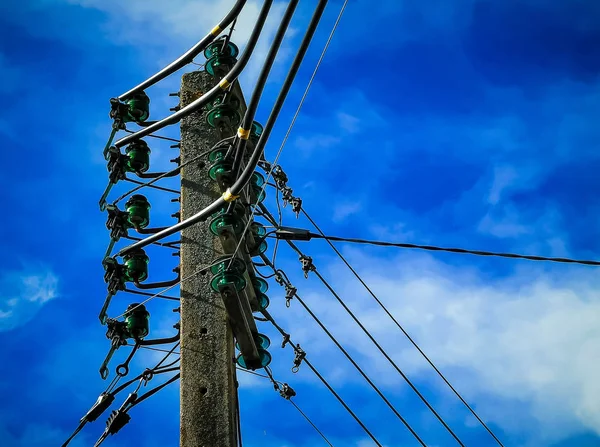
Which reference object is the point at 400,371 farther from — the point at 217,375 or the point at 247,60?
the point at 247,60

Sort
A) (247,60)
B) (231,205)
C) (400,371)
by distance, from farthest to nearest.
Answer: (400,371) → (231,205) → (247,60)

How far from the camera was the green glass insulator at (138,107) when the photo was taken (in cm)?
711

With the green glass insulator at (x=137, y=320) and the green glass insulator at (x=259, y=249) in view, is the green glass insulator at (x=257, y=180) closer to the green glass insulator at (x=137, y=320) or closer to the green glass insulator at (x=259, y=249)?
the green glass insulator at (x=259, y=249)

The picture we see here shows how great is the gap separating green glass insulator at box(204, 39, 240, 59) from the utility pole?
56 centimetres

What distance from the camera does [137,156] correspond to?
6922 millimetres

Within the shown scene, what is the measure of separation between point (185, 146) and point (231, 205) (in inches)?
36.5

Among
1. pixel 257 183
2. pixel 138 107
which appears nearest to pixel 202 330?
pixel 257 183

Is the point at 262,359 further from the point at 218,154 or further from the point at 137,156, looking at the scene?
the point at 137,156

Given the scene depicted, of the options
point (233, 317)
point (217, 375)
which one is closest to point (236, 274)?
point (233, 317)

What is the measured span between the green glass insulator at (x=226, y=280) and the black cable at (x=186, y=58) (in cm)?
213

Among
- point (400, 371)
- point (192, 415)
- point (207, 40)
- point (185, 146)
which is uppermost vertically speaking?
point (207, 40)

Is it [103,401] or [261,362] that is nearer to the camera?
[261,362]

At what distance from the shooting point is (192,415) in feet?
17.5

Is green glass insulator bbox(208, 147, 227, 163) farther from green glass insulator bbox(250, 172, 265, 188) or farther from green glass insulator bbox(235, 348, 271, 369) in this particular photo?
green glass insulator bbox(235, 348, 271, 369)
